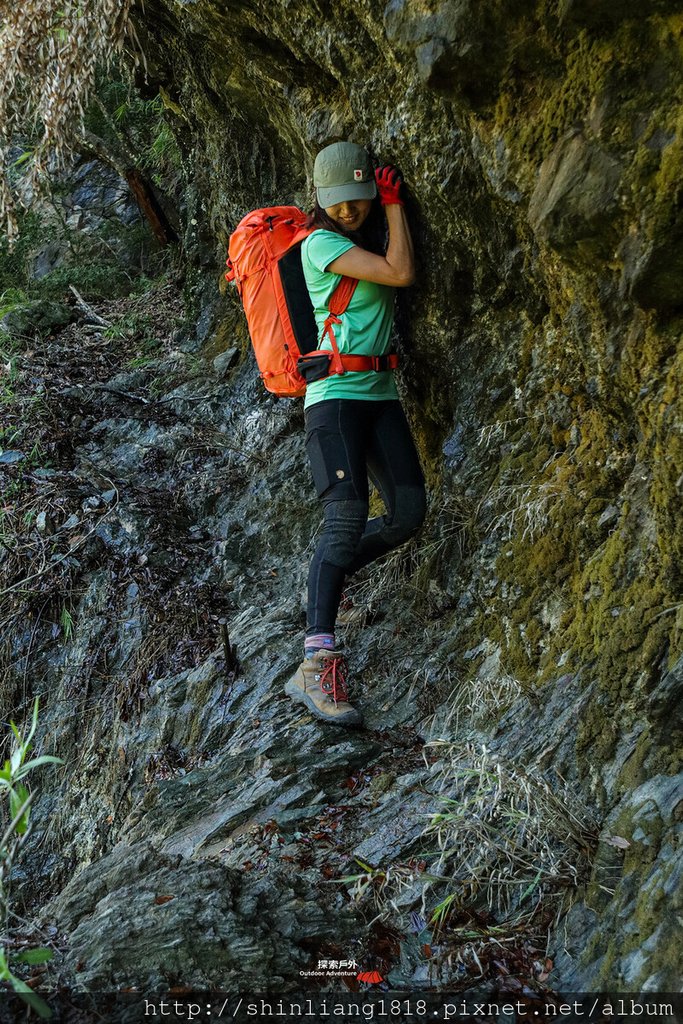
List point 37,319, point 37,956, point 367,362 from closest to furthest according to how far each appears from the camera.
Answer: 1. point 37,956
2. point 367,362
3. point 37,319

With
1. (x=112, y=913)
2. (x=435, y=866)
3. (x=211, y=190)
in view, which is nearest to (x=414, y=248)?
(x=435, y=866)

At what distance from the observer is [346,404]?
196 inches

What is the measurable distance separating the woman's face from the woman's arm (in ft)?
0.64

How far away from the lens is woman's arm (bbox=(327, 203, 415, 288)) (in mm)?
4785

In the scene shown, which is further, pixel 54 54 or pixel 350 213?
pixel 54 54

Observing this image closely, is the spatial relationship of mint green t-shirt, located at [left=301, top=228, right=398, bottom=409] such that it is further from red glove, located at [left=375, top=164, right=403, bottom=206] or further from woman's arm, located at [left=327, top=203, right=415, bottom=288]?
red glove, located at [left=375, top=164, right=403, bottom=206]

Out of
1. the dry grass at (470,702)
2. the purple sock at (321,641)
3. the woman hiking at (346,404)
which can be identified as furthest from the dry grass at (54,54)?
the dry grass at (470,702)

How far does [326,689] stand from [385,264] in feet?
7.90

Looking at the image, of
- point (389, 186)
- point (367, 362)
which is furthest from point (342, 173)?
point (367, 362)

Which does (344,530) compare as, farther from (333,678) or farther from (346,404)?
(333,678)

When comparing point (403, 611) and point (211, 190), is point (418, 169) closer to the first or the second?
point (403, 611)

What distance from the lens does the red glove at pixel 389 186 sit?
497 centimetres

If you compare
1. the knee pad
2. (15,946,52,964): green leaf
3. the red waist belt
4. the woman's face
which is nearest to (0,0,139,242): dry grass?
the woman's face

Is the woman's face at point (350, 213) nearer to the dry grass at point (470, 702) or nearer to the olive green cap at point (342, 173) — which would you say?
the olive green cap at point (342, 173)
